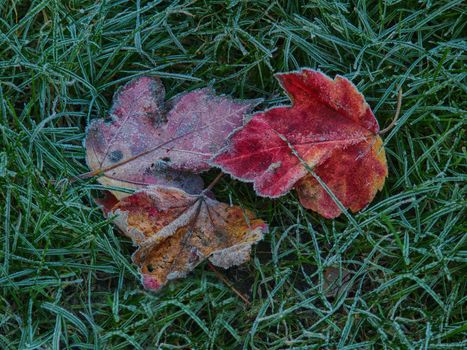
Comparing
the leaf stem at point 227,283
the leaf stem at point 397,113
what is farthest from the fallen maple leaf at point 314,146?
the leaf stem at point 227,283

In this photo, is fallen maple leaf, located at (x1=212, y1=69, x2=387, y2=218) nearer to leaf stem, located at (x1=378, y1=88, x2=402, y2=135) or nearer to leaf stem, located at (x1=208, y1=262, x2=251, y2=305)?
leaf stem, located at (x1=378, y1=88, x2=402, y2=135)

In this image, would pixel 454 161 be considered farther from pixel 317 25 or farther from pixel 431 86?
pixel 317 25

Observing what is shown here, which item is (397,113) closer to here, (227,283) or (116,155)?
(227,283)

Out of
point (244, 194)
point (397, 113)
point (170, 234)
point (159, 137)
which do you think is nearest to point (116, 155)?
point (159, 137)

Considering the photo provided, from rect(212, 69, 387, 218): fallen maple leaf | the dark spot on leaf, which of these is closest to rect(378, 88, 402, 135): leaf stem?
rect(212, 69, 387, 218): fallen maple leaf

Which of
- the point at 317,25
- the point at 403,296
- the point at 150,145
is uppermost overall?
the point at 317,25

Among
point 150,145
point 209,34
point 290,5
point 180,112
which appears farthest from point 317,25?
point 150,145
